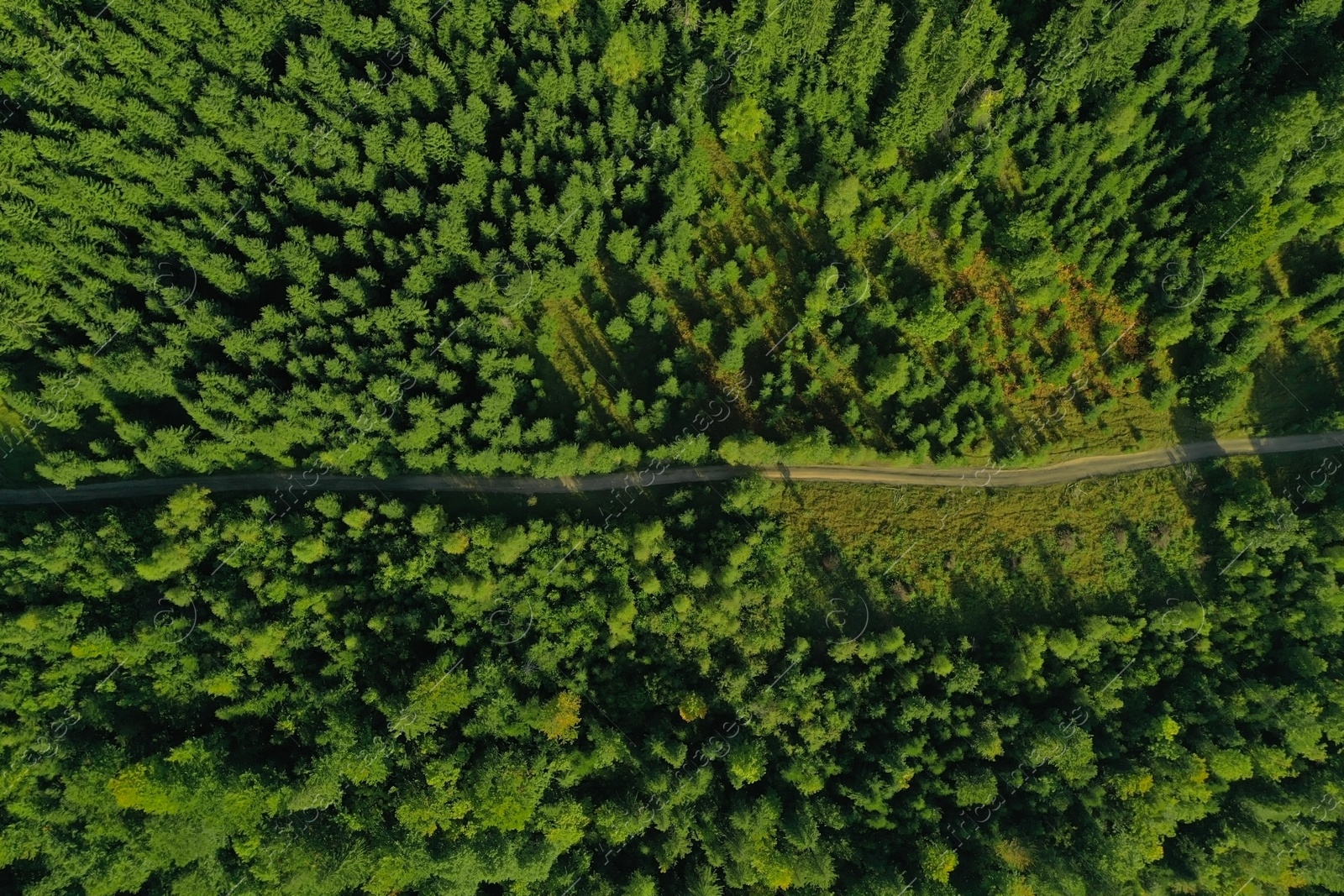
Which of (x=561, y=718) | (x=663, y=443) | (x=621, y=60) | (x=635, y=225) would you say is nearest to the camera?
(x=561, y=718)

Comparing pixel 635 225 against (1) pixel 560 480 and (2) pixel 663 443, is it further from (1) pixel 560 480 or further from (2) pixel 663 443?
(1) pixel 560 480

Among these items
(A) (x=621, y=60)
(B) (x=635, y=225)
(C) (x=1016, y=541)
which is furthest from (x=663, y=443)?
(A) (x=621, y=60)

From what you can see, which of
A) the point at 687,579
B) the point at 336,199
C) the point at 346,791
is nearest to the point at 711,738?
the point at 687,579

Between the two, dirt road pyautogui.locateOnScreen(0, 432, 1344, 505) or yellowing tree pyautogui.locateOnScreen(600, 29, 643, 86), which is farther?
dirt road pyautogui.locateOnScreen(0, 432, 1344, 505)

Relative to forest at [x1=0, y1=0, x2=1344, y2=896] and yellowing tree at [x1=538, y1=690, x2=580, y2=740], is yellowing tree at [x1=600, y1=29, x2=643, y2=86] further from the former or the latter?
yellowing tree at [x1=538, y1=690, x2=580, y2=740]

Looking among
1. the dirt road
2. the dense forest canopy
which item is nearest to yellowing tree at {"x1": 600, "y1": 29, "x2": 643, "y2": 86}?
the dense forest canopy

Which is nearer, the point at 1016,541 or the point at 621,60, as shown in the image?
the point at 621,60

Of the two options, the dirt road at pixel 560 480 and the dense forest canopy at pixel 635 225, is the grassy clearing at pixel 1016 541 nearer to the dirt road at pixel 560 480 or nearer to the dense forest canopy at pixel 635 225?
the dirt road at pixel 560 480

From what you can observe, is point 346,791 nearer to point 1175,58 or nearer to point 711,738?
point 711,738

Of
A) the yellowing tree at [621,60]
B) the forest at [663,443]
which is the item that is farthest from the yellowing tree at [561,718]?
the yellowing tree at [621,60]

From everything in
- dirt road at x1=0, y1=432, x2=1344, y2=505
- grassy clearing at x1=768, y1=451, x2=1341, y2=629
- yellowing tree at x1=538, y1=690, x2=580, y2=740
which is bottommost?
grassy clearing at x1=768, y1=451, x2=1341, y2=629
